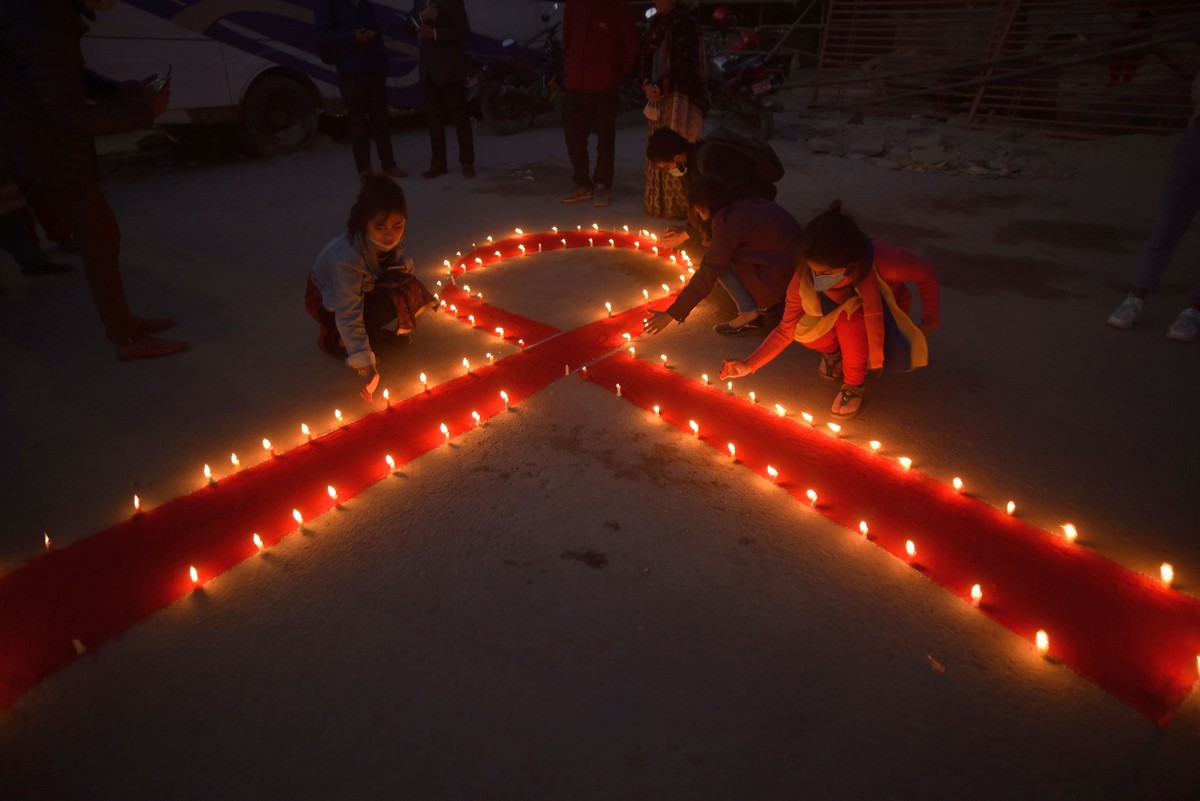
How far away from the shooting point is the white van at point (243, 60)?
6086 mm

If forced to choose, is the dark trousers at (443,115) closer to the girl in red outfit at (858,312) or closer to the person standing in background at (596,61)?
the person standing in background at (596,61)

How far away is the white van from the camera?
6.09m

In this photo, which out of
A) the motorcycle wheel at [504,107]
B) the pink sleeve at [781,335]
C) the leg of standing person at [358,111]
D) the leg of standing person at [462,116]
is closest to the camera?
the pink sleeve at [781,335]

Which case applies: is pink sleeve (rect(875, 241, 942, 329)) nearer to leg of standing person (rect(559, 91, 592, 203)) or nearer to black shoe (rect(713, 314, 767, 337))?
black shoe (rect(713, 314, 767, 337))

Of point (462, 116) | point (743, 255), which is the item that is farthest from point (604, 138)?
point (743, 255)

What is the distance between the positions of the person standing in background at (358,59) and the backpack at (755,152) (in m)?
3.23

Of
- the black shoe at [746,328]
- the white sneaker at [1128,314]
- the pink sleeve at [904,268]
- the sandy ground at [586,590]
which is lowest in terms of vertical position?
the sandy ground at [586,590]

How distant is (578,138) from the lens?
18.5ft

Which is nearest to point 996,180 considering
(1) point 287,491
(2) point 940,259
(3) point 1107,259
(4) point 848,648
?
(3) point 1107,259

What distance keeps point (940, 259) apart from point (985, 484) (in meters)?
2.71

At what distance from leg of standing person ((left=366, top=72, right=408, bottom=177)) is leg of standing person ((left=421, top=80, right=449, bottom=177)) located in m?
0.40

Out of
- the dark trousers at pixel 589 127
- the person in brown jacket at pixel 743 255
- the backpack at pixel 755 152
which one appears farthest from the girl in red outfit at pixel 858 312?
the dark trousers at pixel 589 127

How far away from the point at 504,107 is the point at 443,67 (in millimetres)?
3242

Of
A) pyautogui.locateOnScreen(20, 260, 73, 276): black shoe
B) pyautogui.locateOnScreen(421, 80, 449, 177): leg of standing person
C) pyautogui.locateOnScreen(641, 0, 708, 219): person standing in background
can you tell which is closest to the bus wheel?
pyautogui.locateOnScreen(421, 80, 449, 177): leg of standing person
